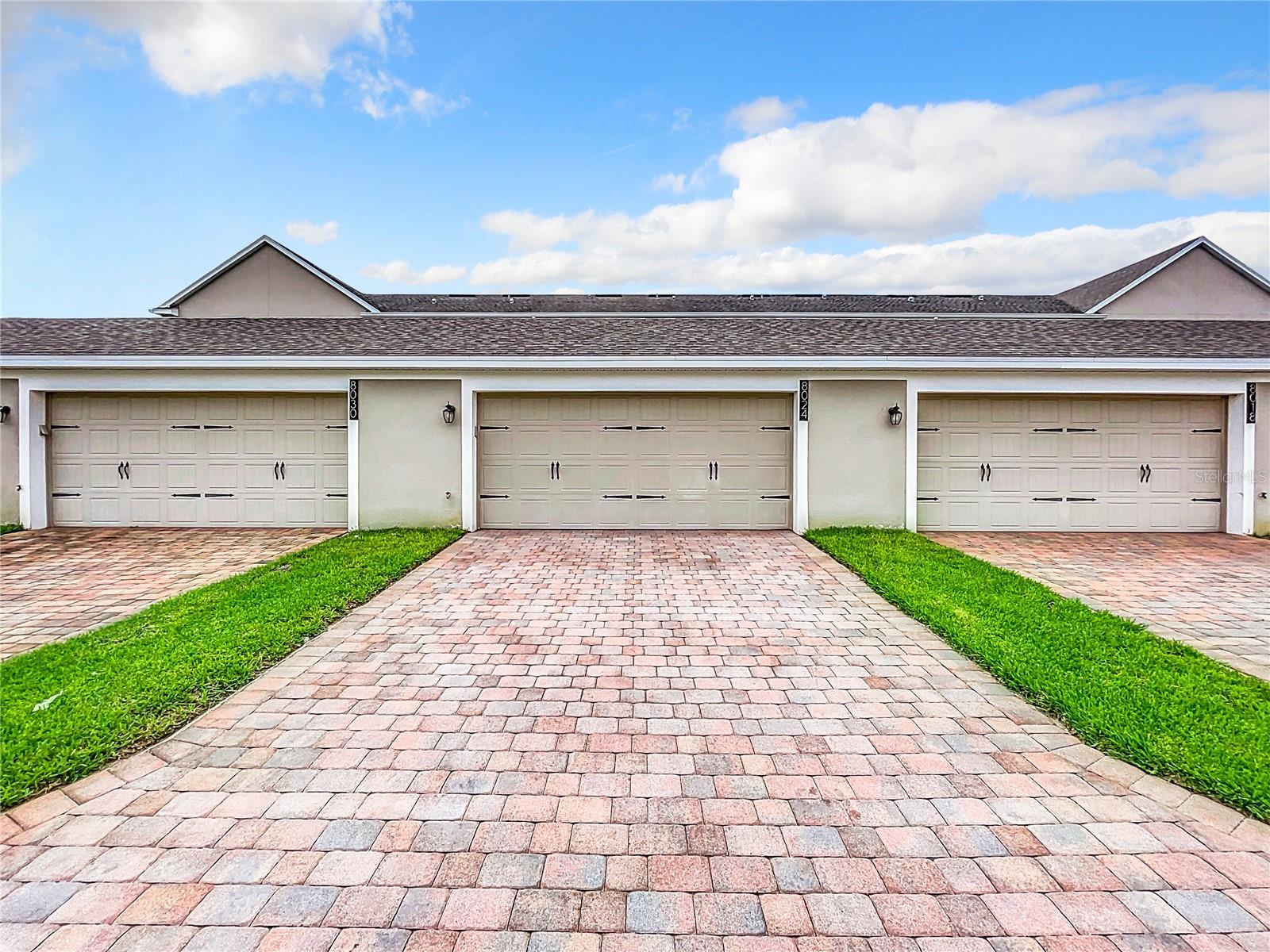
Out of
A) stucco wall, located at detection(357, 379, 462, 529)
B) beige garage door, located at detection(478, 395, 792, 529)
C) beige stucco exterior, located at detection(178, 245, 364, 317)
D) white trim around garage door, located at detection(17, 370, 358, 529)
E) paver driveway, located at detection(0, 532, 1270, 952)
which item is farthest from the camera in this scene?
beige stucco exterior, located at detection(178, 245, 364, 317)

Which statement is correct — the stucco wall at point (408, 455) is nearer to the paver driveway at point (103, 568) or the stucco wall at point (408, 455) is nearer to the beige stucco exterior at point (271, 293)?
the paver driveway at point (103, 568)

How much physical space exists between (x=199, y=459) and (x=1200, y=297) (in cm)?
1983

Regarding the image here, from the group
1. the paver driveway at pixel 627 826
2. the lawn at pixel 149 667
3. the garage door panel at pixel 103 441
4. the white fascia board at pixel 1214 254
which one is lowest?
the paver driveway at pixel 627 826

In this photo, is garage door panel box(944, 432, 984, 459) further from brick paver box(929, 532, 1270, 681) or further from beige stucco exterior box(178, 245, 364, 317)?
beige stucco exterior box(178, 245, 364, 317)

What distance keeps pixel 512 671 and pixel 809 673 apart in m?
1.95

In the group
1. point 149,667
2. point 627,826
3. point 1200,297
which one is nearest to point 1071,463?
point 1200,297

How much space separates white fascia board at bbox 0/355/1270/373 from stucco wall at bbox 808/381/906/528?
0.43m

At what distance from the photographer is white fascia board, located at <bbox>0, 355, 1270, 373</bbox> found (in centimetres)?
880

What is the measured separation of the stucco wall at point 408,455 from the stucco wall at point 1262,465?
39.2 feet

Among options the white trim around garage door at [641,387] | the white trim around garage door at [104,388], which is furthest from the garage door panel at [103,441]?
the white trim around garage door at [641,387]

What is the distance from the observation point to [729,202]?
19.5 metres

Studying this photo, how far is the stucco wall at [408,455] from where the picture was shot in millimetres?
9242

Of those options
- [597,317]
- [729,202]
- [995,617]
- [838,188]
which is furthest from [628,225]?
[995,617]

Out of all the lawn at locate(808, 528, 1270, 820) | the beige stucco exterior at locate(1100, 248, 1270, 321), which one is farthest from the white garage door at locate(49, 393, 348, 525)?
the beige stucco exterior at locate(1100, 248, 1270, 321)
